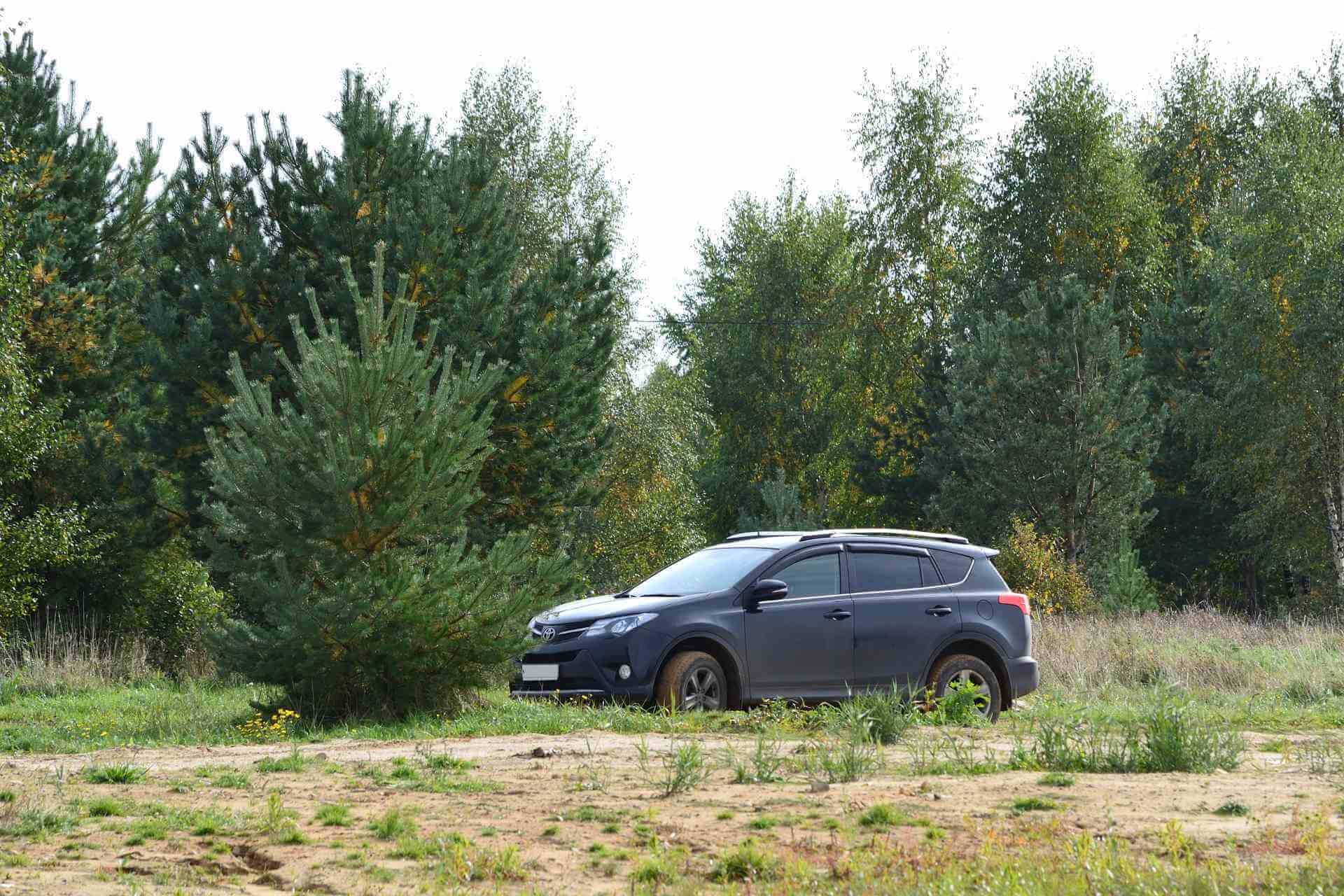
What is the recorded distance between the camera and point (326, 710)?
1264cm

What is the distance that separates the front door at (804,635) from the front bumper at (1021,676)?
1687mm

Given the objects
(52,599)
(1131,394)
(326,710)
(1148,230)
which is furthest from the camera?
(1148,230)

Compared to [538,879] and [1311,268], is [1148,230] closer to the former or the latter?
[1311,268]

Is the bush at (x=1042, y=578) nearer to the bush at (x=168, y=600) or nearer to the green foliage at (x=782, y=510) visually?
the green foliage at (x=782, y=510)

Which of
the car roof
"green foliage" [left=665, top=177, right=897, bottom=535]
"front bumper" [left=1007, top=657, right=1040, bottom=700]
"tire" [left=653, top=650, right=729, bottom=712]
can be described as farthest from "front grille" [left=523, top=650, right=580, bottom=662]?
"green foliage" [left=665, top=177, right=897, bottom=535]

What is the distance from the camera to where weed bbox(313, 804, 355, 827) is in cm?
731

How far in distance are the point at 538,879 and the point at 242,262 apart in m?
17.4

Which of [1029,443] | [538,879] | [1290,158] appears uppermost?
[1290,158]

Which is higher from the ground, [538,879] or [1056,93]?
[1056,93]

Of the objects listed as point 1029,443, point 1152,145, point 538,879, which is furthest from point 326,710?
point 1152,145

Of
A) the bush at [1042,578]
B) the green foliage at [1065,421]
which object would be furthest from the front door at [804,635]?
the green foliage at [1065,421]

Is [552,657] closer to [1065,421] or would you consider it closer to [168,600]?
[168,600]

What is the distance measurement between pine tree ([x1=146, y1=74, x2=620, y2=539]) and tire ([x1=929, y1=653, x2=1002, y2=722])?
404 inches

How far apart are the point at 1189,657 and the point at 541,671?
9.88 meters
